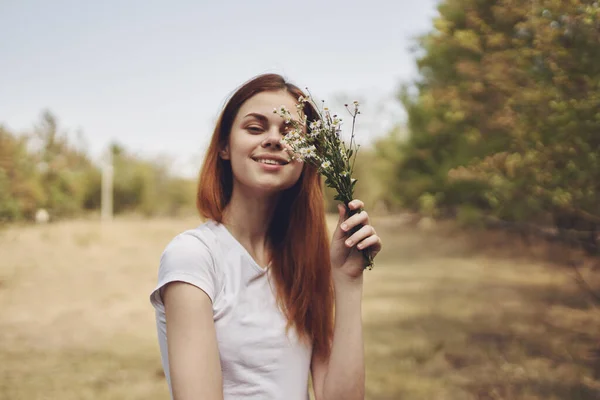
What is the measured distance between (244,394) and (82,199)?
5484 cm

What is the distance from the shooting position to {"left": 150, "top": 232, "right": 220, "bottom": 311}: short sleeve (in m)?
1.54

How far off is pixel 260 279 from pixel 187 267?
1.03 ft

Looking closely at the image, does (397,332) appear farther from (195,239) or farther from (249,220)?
(195,239)

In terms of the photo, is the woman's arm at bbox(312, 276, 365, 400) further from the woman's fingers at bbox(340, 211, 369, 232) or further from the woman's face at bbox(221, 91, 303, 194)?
the woman's face at bbox(221, 91, 303, 194)

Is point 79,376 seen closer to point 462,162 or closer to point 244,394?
point 244,394

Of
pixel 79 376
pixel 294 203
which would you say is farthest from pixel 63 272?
pixel 294 203

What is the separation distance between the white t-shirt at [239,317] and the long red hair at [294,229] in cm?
9

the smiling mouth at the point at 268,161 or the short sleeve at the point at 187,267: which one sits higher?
the smiling mouth at the point at 268,161

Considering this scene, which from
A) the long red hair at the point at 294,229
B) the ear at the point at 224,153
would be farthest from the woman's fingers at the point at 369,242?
the ear at the point at 224,153

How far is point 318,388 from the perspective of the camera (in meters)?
1.92

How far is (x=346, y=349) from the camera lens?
1.85 metres

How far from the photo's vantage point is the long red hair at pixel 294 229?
1891 mm

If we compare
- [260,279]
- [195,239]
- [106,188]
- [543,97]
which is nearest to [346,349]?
[260,279]

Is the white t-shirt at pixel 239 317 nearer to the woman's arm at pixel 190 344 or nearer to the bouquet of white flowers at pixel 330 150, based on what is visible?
the woman's arm at pixel 190 344
